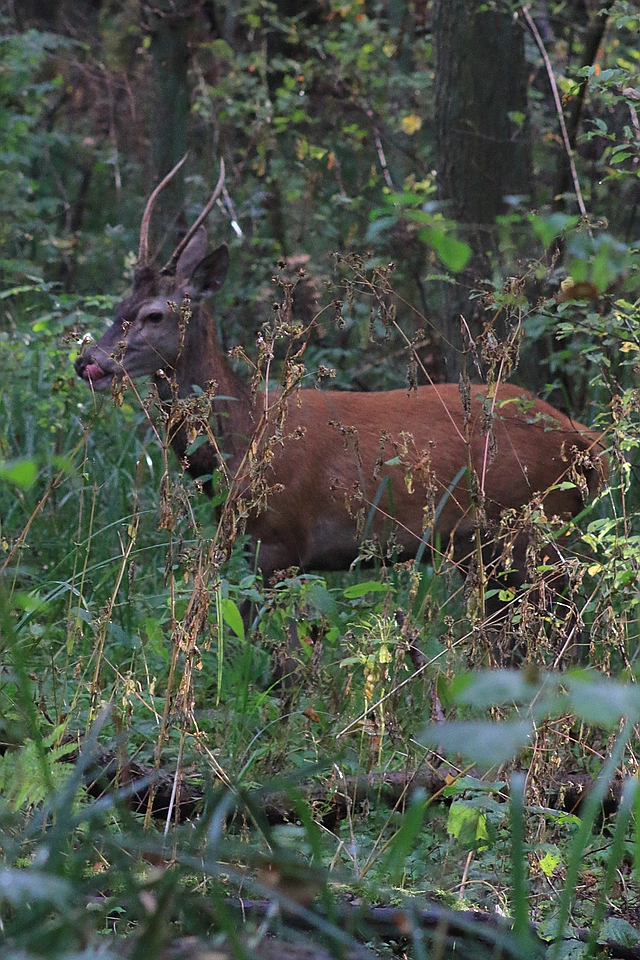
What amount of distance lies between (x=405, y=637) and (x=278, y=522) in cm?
218

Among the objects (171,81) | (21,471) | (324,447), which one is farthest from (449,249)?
(171,81)

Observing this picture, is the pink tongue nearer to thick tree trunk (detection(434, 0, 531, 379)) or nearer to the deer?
the deer

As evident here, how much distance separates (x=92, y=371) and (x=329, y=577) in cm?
164

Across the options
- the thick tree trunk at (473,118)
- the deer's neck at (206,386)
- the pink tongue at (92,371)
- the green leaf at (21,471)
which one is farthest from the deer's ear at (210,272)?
the green leaf at (21,471)

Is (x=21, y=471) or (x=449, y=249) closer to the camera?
(x=21, y=471)

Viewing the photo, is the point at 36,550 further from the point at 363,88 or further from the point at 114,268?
the point at 114,268

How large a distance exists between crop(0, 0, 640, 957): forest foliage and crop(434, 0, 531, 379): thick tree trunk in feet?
0.06

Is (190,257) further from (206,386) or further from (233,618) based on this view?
(233,618)

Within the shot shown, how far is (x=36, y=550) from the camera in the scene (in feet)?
17.5

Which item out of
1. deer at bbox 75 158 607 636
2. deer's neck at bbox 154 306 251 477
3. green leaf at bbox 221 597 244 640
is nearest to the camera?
green leaf at bbox 221 597 244 640

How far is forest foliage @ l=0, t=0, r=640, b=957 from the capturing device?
175cm

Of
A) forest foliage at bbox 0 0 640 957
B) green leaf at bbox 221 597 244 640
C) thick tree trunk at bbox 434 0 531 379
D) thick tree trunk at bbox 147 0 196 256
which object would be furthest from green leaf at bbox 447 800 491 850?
thick tree trunk at bbox 147 0 196 256

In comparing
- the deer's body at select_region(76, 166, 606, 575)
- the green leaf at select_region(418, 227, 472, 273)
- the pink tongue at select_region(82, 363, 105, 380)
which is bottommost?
the deer's body at select_region(76, 166, 606, 575)

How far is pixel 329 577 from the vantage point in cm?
598
